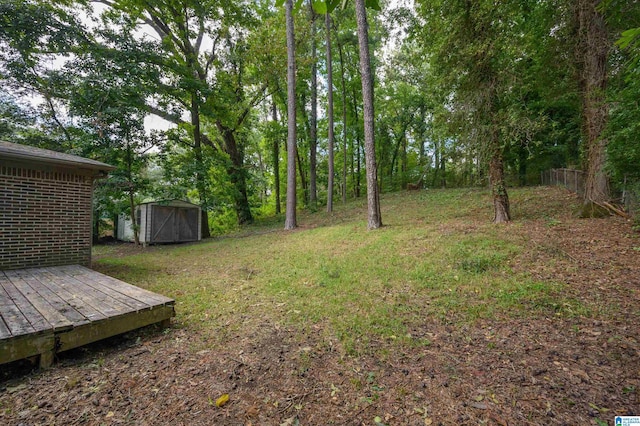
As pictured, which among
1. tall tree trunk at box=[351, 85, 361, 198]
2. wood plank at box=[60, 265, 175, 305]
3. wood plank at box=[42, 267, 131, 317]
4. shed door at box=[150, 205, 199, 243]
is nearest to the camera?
wood plank at box=[42, 267, 131, 317]

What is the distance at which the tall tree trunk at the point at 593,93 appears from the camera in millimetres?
5719

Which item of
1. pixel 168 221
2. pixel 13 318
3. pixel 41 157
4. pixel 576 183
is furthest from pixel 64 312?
pixel 576 183

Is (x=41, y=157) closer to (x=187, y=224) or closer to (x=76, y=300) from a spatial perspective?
(x=76, y=300)

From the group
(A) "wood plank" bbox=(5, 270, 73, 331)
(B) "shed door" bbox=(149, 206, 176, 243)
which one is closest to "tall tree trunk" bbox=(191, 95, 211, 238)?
(B) "shed door" bbox=(149, 206, 176, 243)

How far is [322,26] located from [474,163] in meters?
14.0

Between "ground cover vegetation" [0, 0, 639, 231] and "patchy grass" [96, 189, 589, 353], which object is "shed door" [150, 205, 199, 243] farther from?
"patchy grass" [96, 189, 589, 353]

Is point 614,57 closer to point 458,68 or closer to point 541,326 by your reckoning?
point 458,68

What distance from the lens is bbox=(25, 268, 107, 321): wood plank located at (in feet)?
9.15

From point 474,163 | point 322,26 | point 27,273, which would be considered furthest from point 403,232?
point 322,26

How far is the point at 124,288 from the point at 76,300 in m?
0.57

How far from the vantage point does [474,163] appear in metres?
7.20

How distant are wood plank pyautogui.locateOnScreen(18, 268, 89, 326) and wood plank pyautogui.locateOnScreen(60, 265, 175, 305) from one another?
0.43 m

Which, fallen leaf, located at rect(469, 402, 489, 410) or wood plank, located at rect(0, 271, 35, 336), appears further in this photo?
wood plank, located at rect(0, 271, 35, 336)

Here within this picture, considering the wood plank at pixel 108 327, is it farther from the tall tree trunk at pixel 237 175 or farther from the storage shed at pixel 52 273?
the tall tree trunk at pixel 237 175
